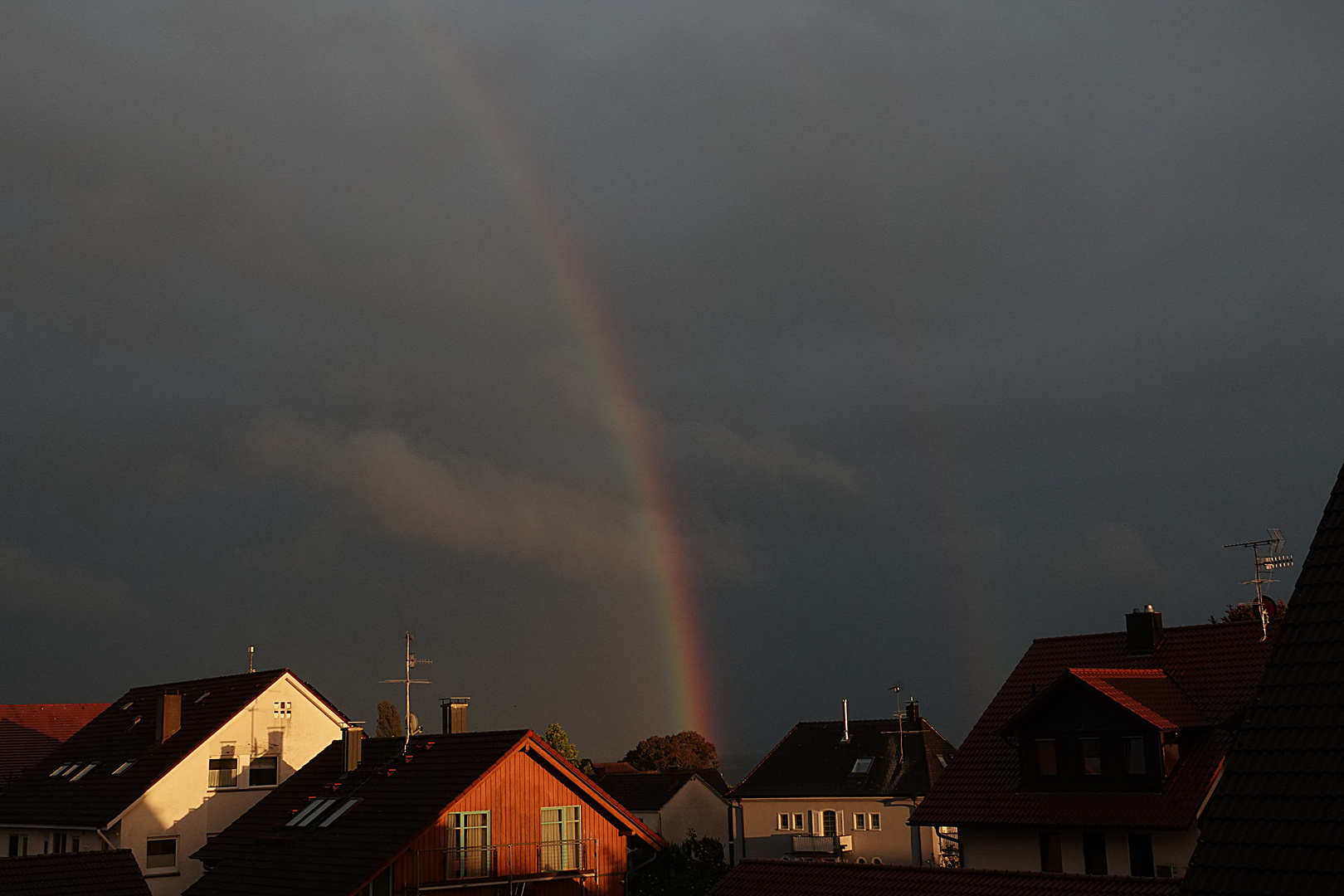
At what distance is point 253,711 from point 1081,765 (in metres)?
32.5

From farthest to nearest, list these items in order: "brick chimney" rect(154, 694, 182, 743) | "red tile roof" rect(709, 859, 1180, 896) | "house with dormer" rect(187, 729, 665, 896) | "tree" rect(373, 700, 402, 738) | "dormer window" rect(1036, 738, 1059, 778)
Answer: "tree" rect(373, 700, 402, 738)
"brick chimney" rect(154, 694, 182, 743)
"house with dormer" rect(187, 729, 665, 896)
"dormer window" rect(1036, 738, 1059, 778)
"red tile roof" rect(709, 859, 1180, 896)

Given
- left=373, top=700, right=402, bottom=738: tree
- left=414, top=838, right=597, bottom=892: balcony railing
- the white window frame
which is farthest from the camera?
left=373, top=700, right=402, bottom=738: tree

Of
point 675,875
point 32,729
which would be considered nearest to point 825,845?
point 675,875

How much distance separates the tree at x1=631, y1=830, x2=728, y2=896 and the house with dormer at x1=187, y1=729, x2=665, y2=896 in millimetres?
3286

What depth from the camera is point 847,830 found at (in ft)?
199

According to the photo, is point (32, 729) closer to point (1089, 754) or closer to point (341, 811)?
point (341, 811)

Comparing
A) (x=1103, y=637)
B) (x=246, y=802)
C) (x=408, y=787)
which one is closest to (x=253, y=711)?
(x=246, y=802)

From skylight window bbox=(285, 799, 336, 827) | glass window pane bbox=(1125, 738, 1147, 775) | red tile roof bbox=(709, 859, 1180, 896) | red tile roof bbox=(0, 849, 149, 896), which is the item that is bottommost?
red tile roof bbox=(709, 859, 1180, 896)

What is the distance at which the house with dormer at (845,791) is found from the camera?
59.4m

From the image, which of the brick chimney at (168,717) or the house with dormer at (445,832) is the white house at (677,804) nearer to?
the brick chimney at (168,717)

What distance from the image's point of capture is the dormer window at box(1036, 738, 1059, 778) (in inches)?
1284

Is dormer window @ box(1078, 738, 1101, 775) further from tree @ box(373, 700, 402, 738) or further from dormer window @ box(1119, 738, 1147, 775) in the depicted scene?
tree @ box(373, 700, 402, 738)

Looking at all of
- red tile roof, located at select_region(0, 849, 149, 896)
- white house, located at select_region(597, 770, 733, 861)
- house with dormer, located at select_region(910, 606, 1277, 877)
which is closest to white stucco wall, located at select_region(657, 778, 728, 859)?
white house, located at select_region(597, 770, 733, 861)

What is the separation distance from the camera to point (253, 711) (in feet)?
162
